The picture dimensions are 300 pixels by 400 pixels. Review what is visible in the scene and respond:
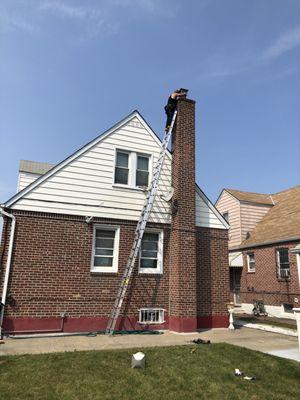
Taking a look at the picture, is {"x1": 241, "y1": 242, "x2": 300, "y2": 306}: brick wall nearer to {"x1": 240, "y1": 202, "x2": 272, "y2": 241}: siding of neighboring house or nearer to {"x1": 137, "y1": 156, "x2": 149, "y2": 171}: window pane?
{"x1": 240, "y1": 202, "x2": 272, "y2": 241}: siding of neighboring house

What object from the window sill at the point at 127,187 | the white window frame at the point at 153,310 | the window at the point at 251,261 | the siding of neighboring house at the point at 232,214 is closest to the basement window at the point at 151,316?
the white window frame at the point at 153,310

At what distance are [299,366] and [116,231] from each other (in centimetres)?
680

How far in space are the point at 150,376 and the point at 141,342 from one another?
300cm

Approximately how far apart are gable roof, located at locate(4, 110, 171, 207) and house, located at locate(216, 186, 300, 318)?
865 centimetres

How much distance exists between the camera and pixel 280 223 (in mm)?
20688

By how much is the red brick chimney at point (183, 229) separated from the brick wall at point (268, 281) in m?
8.36

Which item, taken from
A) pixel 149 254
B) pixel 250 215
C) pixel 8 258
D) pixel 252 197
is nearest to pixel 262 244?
pixel 250 215

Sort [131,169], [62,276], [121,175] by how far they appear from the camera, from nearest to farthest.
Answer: [62,276] < [121,175] < [131,169]

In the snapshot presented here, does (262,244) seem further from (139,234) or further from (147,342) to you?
(147,342)

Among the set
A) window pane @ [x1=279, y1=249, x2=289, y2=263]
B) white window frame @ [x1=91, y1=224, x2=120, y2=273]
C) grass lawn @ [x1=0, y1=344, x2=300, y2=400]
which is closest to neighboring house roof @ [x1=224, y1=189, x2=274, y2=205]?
window pane @ [x1=279, y1=249, x2=289, y2=263]

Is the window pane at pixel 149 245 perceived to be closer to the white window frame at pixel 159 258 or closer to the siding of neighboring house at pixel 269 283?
the white window frame at pixel 159 258

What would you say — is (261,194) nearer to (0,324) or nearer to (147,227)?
(147,227)

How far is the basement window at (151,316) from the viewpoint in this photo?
451 inches

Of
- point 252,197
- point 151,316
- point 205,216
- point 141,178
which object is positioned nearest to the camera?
point 151,316
